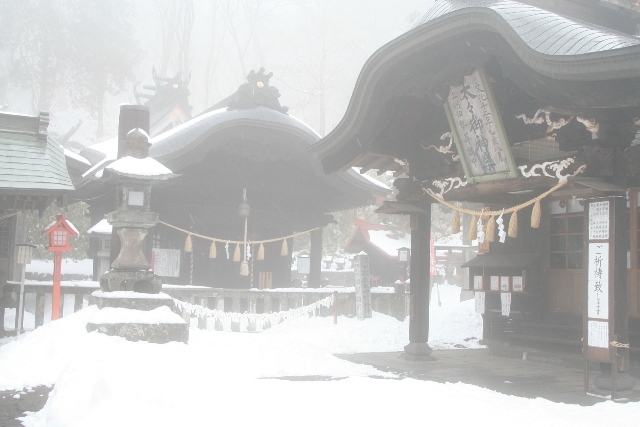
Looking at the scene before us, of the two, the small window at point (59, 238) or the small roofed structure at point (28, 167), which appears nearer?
the small roofed structure at point (28, 167)

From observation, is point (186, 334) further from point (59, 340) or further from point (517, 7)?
point (517, 7)

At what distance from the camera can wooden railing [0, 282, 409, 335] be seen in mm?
12102

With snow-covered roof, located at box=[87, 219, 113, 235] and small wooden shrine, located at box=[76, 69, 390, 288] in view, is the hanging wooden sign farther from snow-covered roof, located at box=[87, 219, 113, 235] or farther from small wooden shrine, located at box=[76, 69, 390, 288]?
snow-covered roof, located at box=[87, 219, 113, 235]

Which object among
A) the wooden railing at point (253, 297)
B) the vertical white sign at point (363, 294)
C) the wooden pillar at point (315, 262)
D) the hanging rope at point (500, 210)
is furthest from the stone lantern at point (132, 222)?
the wooden pillar at point (315, 262)

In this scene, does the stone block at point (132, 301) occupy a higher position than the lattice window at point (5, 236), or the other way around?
the lattice window at point (5, 236)

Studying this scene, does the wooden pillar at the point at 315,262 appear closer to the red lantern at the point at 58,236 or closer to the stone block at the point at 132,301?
the red lantern at the point at 58,236

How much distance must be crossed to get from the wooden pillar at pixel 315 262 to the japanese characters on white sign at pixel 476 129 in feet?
32.0

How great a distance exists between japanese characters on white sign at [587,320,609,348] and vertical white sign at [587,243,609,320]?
3.1 inches

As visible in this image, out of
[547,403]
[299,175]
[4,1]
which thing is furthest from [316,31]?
[547,403]

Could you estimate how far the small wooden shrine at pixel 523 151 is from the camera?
662 cm

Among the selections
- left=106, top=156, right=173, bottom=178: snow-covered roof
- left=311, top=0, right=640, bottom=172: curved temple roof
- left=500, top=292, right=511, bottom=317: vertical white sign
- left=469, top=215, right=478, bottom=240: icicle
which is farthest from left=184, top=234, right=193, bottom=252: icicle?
left=469, top=215, right=478, bottom=240: icicle

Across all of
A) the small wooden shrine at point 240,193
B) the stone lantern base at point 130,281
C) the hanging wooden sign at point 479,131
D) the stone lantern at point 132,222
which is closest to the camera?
the hanging wooden sign at point 479,131

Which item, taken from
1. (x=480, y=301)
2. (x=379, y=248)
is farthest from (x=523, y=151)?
(x=379, y=248)

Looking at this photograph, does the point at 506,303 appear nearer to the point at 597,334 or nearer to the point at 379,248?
the point at 597,334
